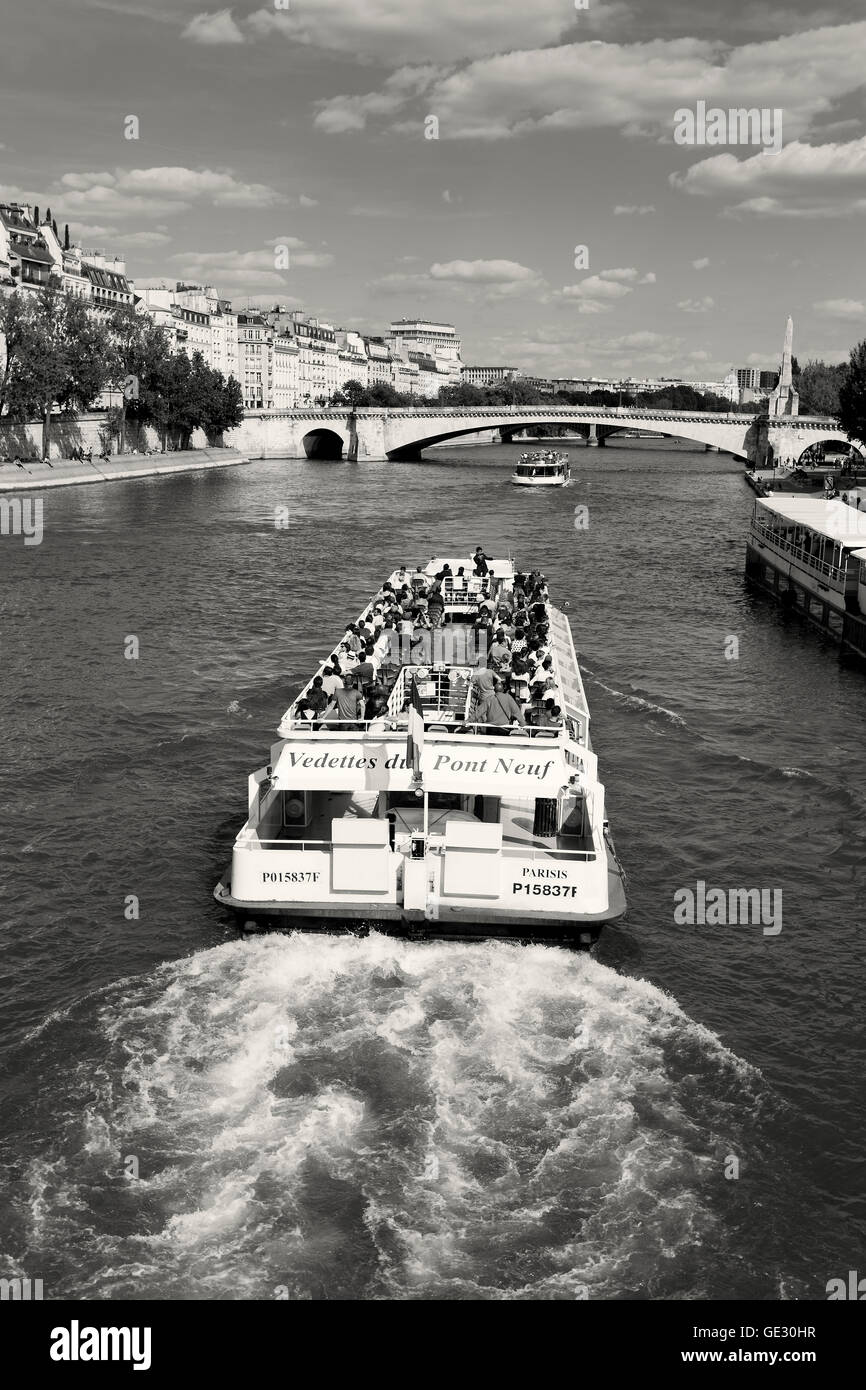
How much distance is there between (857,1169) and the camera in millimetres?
10289

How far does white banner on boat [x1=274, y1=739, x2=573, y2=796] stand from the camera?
1325 cm

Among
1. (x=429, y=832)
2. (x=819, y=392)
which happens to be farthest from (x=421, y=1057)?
(x=819, y=392)

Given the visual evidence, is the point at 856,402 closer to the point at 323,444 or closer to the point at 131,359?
the point at 131,359

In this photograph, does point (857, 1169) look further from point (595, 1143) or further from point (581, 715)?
point (581, 715)

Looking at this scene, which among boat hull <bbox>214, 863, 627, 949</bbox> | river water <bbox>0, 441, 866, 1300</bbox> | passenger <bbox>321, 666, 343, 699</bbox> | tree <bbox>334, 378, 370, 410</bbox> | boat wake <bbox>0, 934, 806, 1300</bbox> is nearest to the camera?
boat wake <bbox>0, 934, 806, 1300</bbox>

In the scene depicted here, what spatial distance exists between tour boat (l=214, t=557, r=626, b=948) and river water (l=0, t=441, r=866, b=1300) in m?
0.41

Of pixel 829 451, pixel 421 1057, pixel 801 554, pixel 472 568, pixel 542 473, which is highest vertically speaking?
pixel 829 451

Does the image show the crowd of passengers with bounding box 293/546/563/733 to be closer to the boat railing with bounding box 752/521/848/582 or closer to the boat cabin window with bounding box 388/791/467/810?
the boat cabin window with bounding box 388/791/467/810

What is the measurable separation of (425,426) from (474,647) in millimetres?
96727

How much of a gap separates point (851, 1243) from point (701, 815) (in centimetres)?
961

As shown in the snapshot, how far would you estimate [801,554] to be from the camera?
38812mm

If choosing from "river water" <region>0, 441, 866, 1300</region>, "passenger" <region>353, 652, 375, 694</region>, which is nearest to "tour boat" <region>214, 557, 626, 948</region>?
"river water" <region>0, 441, 866, 1300</region>

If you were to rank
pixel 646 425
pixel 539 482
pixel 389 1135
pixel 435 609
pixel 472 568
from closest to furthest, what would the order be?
pixel 389 1135 → pixel 435 609 → pixel 472 568 → pixel 539 482 → pixel 646 425
